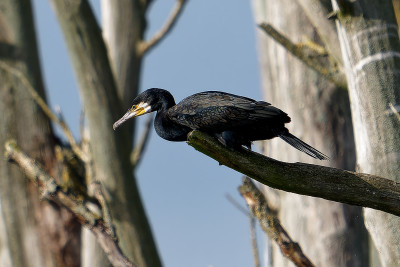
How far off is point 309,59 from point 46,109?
3.16 metres

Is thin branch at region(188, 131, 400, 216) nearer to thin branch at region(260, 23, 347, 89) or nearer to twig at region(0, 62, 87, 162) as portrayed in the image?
thin branch at region(260, 23, 347, 89)

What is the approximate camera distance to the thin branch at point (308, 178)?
4.16 m

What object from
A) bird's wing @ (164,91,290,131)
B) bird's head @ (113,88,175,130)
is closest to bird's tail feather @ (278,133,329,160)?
bird's wing @ (164,91,290,131)

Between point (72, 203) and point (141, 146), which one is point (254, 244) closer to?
point (72, 203)

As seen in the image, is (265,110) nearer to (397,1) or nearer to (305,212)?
(305,212)

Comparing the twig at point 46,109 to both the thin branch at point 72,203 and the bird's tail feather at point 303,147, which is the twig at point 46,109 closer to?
the thin branch at point 72,203

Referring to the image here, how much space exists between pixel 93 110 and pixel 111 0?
253 cm

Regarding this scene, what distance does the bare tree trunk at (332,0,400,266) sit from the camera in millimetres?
4980

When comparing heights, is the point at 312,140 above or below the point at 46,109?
below

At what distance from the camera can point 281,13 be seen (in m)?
8.40

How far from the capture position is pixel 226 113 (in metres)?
4.30

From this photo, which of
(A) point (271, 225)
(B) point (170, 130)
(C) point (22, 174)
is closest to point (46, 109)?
(C) point (22, 174)

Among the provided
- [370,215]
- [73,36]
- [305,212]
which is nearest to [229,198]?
[305,212]

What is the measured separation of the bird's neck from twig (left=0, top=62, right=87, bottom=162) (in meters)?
3.09
